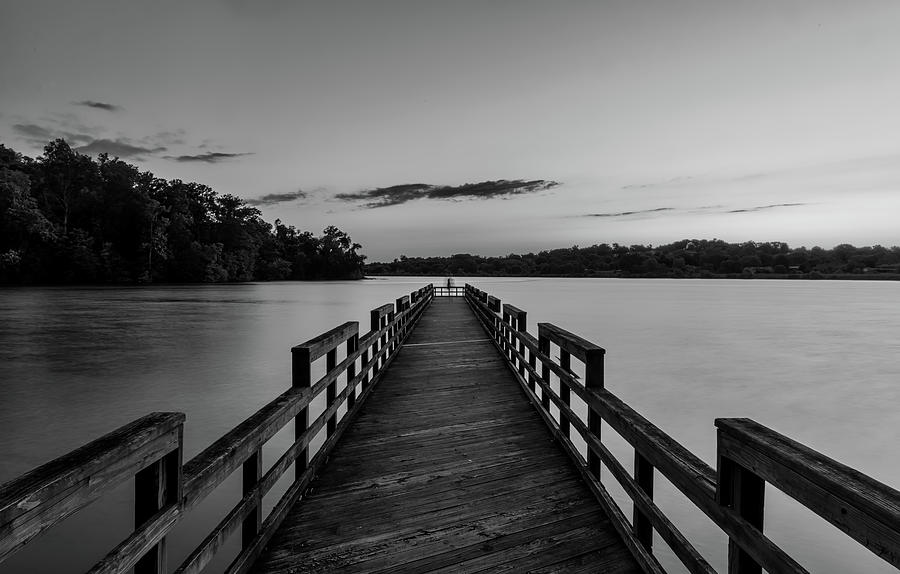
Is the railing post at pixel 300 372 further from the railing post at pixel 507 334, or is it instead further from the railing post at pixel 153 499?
the railing post at pixel 507 334

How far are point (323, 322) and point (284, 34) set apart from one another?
18.1 metres

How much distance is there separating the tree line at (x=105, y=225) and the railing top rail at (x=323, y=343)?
6616 cm

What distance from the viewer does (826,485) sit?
1.36 metres

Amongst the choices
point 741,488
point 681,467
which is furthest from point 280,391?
point 741,488

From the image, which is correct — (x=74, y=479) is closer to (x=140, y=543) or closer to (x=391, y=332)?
(x=140, y=543)

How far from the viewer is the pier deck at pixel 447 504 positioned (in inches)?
109

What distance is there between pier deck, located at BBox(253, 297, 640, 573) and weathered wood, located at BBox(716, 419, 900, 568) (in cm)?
129

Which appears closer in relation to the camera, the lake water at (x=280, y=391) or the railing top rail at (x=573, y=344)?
the railing top rail at (x=573, y=344)

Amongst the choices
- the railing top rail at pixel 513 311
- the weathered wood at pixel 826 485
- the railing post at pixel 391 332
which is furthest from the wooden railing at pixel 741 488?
the railing post at pixel 391 332

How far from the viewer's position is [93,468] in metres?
1.41

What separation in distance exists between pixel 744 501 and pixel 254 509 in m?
2.28

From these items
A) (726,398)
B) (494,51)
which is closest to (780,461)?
(726,398)

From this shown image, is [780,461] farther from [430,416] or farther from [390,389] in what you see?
[390,389]

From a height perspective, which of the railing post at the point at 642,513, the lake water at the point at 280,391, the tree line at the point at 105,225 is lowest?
the lake water at the point at 280,391
